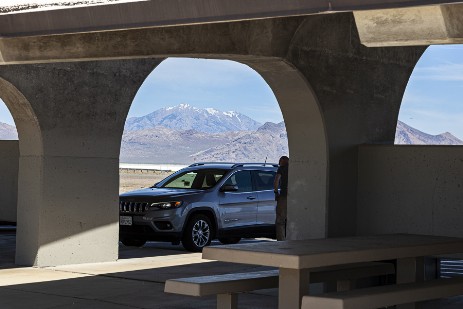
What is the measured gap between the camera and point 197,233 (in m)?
18.3

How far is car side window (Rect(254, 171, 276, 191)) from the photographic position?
1952 centimetres

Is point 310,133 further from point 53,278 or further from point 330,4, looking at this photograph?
point 330,4

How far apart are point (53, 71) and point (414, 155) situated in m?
5.82

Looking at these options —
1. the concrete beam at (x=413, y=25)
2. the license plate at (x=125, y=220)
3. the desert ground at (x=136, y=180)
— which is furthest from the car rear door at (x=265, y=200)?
the desert ground at (x=136, y=180)

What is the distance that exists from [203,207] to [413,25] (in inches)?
405

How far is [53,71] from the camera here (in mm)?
15469

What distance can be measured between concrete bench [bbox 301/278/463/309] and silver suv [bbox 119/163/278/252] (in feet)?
28.1

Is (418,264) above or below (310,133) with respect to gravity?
below

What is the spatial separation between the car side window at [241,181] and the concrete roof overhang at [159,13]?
8118mm

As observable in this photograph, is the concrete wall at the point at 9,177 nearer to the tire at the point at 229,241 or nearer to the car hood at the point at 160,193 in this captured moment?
the car hood at the point at 160,193

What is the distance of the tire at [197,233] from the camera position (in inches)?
714

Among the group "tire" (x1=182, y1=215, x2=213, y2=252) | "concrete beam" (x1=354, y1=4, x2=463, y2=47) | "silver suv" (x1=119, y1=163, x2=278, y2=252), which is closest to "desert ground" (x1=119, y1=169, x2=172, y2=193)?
Answer: "silver suv" (x1=119, y1=163, x2=278, y2=252)

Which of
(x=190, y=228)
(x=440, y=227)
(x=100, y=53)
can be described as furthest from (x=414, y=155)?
(x=190, y=228)

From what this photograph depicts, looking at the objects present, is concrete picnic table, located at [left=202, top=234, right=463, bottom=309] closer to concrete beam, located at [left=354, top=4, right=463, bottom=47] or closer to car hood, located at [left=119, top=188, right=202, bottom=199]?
concrete beam, located at [left=354, top=4, right=463, bottom=47]
